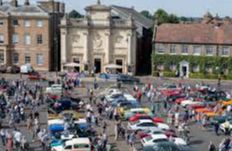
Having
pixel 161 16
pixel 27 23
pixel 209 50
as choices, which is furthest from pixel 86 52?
pixel 161 16

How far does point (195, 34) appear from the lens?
229ft

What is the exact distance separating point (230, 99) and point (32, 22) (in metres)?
31.3

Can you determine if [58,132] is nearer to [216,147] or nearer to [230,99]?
[216,147]

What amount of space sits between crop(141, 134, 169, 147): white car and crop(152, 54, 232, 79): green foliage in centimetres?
3453

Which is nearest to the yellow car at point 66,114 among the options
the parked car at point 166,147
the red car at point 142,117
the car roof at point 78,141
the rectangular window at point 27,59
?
the red car at point 142,117

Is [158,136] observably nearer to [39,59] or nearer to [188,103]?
[188,103]

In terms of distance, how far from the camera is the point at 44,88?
5700 centimetres

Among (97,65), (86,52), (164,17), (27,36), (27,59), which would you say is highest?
(164,17)

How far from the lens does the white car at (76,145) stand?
3259 cm

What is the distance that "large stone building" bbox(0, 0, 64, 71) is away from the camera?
71562mm

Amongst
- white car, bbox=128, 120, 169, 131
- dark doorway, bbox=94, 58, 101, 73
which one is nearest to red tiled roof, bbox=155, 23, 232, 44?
dark doorway, bbox=94, 58, 101, 73

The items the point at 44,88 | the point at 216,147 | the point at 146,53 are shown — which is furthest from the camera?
the point at 146,53

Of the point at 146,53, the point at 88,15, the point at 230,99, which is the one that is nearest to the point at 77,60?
the point at 88,15

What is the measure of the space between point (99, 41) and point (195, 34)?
12.2m
